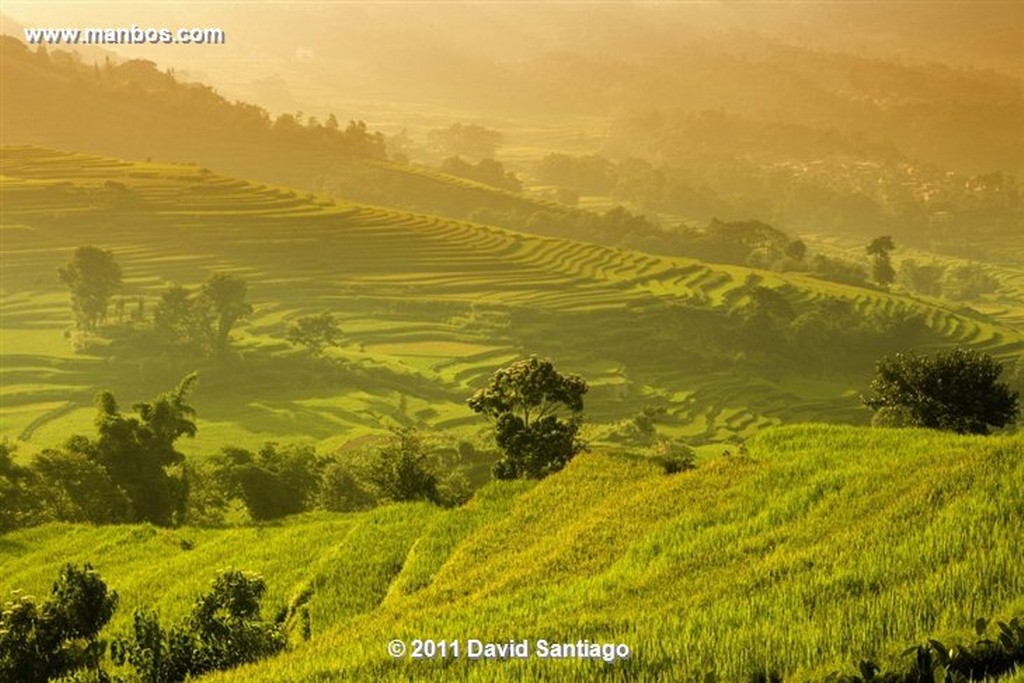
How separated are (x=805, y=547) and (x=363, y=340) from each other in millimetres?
80275

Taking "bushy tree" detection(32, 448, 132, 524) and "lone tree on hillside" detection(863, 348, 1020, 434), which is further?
"bushy tree" detection(32, 448, 132, 524)

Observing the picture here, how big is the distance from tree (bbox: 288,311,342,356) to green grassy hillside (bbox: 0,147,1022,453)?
1455mm

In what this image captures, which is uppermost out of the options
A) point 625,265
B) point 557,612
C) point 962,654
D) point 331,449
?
point 625,265

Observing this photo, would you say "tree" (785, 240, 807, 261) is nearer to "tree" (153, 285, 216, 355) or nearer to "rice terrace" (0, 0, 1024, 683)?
"rice terrace" (0, 0, 1024, 683)

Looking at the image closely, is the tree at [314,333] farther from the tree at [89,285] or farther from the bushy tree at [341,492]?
the bushy tree at [341,492]

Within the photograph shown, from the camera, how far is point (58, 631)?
1535cm

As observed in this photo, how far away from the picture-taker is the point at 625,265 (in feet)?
417

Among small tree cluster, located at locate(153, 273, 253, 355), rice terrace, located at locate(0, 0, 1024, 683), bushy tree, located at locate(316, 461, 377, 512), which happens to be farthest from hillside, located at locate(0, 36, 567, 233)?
bushy tree, located at locate(316, 461, 377, 512)

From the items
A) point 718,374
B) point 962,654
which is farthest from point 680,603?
point 718,374

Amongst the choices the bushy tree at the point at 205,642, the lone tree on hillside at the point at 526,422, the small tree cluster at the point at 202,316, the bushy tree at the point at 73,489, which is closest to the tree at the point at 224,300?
the small tree cluster at the point at 202,316

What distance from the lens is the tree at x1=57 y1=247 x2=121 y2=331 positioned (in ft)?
285

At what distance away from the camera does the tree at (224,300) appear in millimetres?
82875

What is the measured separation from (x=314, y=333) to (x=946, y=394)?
65519 millimetres

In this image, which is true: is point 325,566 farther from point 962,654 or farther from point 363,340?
point 363,340
